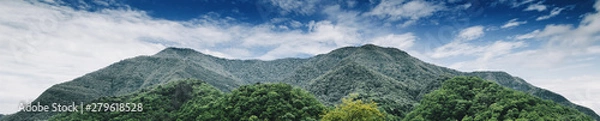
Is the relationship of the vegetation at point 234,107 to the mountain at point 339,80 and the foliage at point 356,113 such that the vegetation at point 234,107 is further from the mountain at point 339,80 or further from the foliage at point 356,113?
the mountain at point 339,80

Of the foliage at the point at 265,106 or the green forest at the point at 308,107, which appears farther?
the foliage at the point at 265,106

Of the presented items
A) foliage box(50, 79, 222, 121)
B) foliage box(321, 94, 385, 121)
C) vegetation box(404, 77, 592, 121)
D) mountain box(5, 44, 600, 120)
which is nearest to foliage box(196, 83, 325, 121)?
foliage box(50, 79, 222, 121)

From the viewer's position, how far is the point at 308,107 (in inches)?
2041

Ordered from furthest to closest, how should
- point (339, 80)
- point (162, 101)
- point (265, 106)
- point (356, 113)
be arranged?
point (339, 80) < point (162, 101) < point (265, 106) < point (356, 113)

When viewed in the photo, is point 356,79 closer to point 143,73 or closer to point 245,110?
point 245,110

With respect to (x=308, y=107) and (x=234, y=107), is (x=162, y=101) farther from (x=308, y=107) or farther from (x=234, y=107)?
(x=308, y=107)

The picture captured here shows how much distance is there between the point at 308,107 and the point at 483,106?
A: 24.3 m

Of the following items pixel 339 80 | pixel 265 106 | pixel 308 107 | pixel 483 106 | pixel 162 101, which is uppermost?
pixel 339 80

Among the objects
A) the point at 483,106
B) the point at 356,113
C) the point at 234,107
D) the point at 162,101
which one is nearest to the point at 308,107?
the point at 234,107

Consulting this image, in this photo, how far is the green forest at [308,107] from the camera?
154 ft

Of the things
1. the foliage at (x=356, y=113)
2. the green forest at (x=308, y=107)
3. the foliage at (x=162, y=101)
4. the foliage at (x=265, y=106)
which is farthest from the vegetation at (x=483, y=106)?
the foliage at (x=162, y=101)

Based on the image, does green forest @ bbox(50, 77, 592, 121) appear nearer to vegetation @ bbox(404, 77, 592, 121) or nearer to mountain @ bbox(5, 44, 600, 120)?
vegetation @ bbox(404, 77, 592, 121)

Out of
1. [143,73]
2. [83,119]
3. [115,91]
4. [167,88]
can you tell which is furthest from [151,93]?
[143,73]

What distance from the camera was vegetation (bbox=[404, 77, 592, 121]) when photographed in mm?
45459
